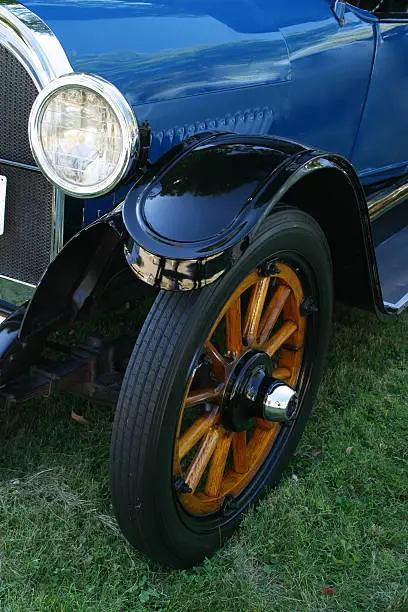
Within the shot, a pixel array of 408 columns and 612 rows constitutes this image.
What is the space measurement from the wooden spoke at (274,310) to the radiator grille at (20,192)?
2.03ft

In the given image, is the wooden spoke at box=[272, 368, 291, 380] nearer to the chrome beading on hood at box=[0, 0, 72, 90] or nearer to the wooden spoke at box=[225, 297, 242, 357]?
the wooden spoke at box=[225, 297, 242, 357]

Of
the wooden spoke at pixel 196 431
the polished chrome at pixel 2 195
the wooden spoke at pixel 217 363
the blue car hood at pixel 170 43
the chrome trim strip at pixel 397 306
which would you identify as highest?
the blue car hood at pixel 170 43

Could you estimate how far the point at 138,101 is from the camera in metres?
1.88

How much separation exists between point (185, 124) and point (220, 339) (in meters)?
1.02

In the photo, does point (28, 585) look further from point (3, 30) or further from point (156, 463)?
point (3, 30)

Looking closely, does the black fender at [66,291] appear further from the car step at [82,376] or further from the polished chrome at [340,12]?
the polished chrome at [340,12]

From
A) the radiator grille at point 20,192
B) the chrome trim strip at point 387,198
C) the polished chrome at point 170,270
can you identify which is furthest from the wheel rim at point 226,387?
the chrome trim strip at point 387,198

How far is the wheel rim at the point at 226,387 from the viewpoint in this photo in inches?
74.0

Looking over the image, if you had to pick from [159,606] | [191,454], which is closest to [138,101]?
[191,454]

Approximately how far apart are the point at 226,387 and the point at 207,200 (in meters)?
0.54

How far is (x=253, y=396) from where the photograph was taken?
75.2 inches

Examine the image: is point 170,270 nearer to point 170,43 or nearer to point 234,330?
point 234,330

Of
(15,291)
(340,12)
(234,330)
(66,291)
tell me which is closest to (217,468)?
(234,330)

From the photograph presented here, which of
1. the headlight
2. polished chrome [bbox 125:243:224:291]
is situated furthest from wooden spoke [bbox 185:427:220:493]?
the headlight
